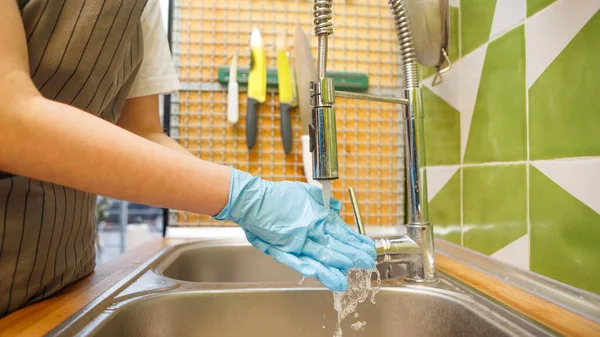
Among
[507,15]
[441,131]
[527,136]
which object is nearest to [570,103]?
[527,136]

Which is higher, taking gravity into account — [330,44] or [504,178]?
[330,44]

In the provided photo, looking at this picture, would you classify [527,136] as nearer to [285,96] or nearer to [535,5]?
[535,5]

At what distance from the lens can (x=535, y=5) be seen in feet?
2.02

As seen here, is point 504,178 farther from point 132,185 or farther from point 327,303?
point 132,185

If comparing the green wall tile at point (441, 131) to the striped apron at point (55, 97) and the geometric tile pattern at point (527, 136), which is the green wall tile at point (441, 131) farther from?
the striped apron at point (55, 97)

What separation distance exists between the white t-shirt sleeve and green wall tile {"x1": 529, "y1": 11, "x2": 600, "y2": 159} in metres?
0.63

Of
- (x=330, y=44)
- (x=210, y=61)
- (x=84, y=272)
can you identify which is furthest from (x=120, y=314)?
(x=330, y=44)

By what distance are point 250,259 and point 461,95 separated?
58 centimetres

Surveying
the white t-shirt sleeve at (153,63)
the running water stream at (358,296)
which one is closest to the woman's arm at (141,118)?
the white t-shirt sleeve at (153,63)

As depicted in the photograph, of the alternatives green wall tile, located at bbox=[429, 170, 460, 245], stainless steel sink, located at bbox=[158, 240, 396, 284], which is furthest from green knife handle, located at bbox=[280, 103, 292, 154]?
green wall tile, located at bbox=[429, 170, 460, 245]

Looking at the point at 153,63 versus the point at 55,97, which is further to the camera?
the point at 153,63

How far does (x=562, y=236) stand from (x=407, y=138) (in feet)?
0.82

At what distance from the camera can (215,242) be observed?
95 centimetres

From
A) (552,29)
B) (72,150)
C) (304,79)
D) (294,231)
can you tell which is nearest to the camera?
(72,150)
